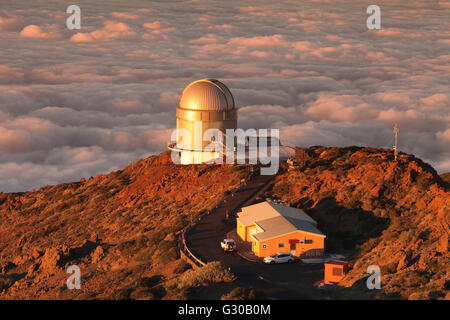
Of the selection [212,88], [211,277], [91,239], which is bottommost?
[91,239]

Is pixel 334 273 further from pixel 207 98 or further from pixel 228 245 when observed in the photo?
pixel 207 98

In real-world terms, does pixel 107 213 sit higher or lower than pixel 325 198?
lower

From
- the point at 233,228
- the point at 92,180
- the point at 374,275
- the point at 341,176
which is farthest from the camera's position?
the point at 92,180

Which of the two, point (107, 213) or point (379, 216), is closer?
point (379, 216)

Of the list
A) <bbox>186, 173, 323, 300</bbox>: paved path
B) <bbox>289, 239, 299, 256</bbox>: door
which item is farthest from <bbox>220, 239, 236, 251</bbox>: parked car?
<bbox>289, 239, 299, 256</bbox>: door

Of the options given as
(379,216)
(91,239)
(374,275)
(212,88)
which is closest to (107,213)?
(91,239)
